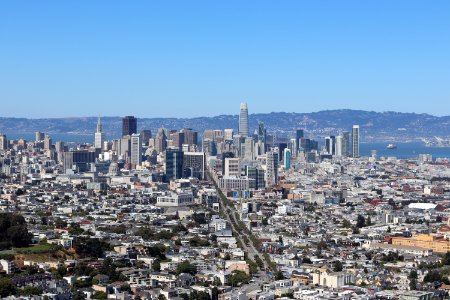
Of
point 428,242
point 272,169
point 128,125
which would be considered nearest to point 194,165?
point 272,169

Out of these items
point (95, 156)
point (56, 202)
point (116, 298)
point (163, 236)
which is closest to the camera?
point (116, 298)

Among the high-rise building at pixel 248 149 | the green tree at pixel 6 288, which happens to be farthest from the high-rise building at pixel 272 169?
the green tree at pixel 6 288

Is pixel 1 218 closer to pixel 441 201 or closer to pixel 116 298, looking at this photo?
pixel 116 298

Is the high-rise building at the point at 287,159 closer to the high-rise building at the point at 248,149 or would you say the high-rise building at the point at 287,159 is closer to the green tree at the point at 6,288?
the high-rise building at the point at 248,149

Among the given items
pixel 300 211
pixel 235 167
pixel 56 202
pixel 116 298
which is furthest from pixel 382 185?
pixel 116 298

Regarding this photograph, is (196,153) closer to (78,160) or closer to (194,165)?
(194,165)

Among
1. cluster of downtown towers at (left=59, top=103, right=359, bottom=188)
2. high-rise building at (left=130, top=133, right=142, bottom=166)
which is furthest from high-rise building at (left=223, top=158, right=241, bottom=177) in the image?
high-rise building at (left=130, top=133, right=142, bottom=166)

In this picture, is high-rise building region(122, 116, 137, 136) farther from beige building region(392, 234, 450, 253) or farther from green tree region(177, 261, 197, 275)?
green tree region(177, 261, 197, 275)
